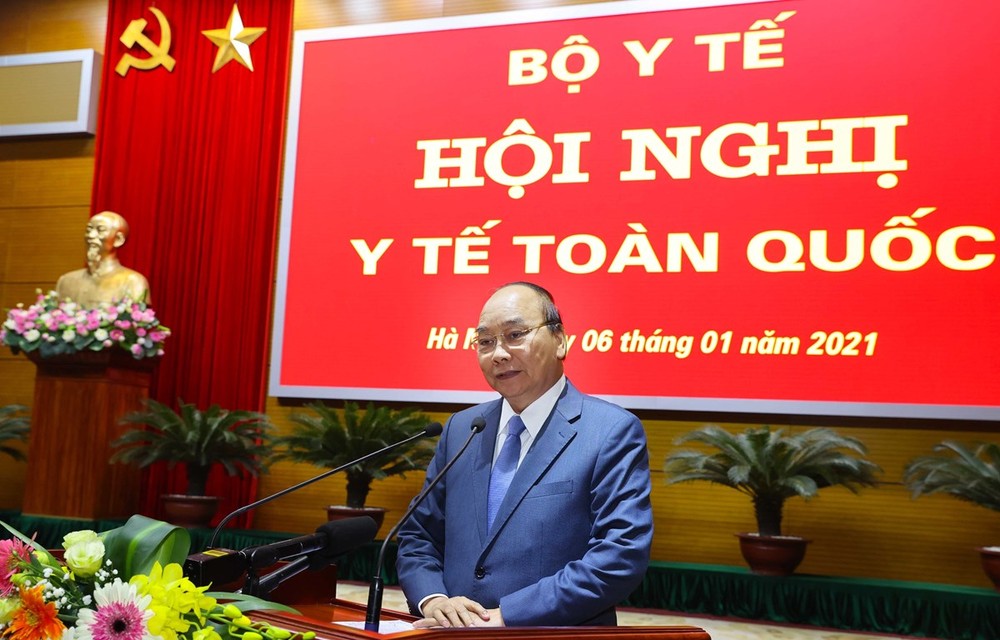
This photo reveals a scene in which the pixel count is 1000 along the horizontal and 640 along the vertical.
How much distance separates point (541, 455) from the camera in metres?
2.28

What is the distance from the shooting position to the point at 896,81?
5883 mm

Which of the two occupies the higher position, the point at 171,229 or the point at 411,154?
the point at 411,154

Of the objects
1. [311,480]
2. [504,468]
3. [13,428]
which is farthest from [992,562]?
[13,428]

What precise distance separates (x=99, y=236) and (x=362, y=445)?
2355mm

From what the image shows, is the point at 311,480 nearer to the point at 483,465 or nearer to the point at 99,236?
the point at 483,465

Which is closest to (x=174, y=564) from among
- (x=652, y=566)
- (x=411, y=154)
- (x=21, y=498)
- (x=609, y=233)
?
(x=652, y=566)

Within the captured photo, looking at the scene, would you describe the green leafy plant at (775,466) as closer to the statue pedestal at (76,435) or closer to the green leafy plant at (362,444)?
the green leafy plant at (362,444)

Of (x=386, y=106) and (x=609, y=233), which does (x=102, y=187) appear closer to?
(x=386, y=106)

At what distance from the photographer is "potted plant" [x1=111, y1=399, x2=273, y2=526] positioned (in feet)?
20.9

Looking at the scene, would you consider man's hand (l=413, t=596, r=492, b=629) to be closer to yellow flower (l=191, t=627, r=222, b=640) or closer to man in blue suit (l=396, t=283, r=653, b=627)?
man in blue suit (l=396, t=283, r=653, b=627)

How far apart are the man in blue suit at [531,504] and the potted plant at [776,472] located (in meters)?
3.11

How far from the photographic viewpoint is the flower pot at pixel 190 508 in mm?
6363

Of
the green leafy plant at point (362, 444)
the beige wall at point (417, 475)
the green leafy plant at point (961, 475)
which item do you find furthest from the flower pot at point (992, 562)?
the green leafy plant at point (362, 444)

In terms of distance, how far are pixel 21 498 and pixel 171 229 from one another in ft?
7.48
